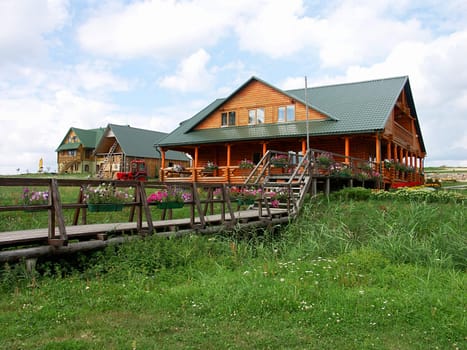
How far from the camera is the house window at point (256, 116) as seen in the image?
23.4 meters

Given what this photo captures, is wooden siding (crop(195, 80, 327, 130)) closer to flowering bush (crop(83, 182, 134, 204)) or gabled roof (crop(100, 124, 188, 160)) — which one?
gabled roof (crop(100, 124, 188, 160))

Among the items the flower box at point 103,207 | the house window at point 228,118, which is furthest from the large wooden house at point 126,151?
the flower box at point 103,207

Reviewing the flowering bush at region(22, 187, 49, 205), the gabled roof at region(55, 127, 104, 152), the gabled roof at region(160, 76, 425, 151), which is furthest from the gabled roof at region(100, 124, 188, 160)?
the flowering bush at region(22, 187, 49, 205)

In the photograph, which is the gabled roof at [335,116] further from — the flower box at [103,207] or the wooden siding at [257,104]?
the flower box at [103,207]

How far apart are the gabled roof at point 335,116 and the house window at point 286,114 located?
405 millimetres

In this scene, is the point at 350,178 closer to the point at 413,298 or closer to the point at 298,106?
the point at 298,106

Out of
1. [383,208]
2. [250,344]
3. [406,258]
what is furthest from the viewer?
[383,208]

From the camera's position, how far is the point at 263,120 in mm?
23281

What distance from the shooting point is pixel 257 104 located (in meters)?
23.4

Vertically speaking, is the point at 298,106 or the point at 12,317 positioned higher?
the point at 298,106

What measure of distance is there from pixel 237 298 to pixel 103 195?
3198mm

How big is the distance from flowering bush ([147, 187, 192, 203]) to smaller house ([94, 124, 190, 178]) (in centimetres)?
2891

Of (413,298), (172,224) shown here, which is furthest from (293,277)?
(172,224)

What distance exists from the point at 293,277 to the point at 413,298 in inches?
62.6
